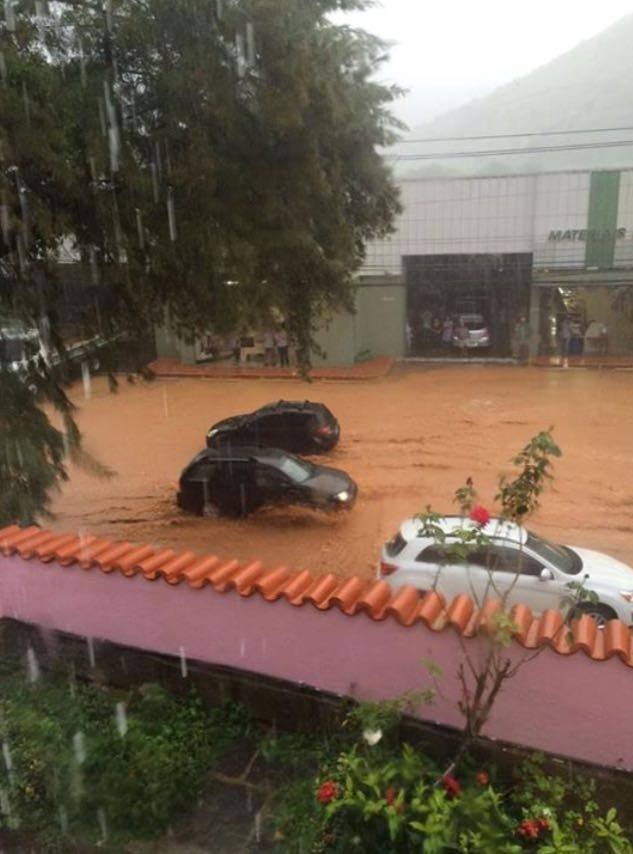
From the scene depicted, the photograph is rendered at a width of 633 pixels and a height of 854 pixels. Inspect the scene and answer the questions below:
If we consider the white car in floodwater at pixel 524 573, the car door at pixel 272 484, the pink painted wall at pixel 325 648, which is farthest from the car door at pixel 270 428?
the pink painted wall at pixel 325 648

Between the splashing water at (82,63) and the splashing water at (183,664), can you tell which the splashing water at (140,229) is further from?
the splashing water at (183,664)

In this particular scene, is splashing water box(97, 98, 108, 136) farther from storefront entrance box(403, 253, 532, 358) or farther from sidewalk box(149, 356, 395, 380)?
storefront entrance box(403, 253, 532, 358)

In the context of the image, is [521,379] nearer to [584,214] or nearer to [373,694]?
[584,214]

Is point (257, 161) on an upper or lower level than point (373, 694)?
upper

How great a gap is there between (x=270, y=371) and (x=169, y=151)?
633 inches

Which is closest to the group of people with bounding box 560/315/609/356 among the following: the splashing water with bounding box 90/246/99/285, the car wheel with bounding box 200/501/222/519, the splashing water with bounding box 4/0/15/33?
the car wheel with bounding box 200/501/222/519

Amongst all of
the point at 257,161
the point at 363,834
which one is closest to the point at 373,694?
the point at 363,834

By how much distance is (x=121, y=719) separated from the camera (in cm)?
440

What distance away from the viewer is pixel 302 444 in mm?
14922

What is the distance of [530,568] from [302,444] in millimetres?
7958

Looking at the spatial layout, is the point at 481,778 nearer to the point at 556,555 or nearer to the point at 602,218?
the point at 556,555

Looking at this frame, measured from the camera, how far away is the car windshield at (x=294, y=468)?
463 inches

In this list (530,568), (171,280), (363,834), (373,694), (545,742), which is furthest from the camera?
(171,280)

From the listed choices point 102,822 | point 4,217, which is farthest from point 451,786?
point 4,217
